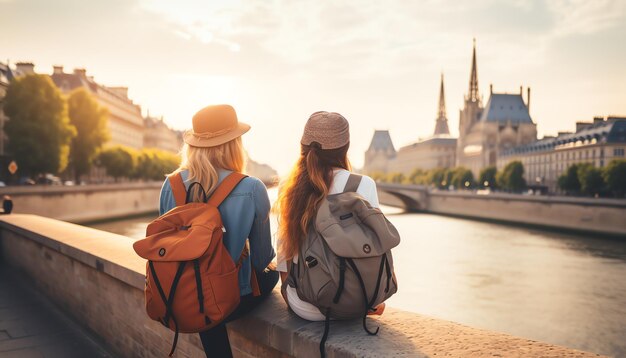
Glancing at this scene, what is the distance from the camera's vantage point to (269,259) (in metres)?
2.71

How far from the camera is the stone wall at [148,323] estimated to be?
2209 mm

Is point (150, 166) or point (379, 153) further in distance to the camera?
point (379, 153)

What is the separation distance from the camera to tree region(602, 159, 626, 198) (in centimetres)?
4450

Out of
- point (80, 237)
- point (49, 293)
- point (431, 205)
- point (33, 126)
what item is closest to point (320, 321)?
point (80, 237)

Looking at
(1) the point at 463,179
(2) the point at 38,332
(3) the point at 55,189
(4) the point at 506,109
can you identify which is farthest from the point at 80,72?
(4) the point at 506,109

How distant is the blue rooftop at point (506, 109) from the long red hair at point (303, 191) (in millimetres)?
101709

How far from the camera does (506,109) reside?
328 feet

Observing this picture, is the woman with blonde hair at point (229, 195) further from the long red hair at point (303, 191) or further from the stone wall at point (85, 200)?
the stone wall at point (85, 200)

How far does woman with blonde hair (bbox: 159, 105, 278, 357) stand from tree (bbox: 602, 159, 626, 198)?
49.3 m

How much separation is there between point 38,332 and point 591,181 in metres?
50.8

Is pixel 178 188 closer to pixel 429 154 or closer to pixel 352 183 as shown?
pixel 352 183

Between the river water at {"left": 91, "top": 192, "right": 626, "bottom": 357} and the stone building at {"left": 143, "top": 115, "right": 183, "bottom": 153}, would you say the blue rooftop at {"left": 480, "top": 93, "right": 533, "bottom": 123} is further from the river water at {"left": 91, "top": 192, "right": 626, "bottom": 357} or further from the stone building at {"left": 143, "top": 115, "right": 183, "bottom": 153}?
the river water at {"left": 91, "top": 192, "right": 626, "bottom": 357}

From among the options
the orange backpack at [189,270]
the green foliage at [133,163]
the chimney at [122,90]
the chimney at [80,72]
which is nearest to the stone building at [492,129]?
the green foliage at [133,163]

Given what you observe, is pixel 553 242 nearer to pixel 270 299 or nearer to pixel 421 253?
pixel 421 253
